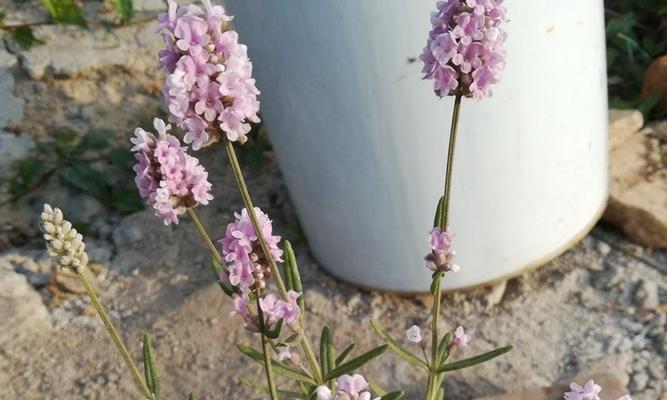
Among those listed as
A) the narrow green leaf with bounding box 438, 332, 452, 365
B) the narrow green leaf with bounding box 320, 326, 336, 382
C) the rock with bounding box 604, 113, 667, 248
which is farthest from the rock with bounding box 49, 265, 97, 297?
the rock with bounding box 604, 113, 667, 248

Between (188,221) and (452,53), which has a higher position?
(452,53)

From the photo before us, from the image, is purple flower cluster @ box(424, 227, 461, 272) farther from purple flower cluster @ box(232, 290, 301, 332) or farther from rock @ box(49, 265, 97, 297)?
rock @ box(49, 265, 97, 297)

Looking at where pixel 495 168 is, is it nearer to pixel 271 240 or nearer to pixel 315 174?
pixel 315 174

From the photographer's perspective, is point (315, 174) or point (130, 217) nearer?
point (315, 174)

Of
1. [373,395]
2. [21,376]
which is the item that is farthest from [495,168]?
[21,376]

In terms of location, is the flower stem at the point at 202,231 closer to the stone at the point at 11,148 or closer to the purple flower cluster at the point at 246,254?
the purple flower cluster at the point at 246,254

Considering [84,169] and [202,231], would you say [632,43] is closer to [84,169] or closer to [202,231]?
[84,169]

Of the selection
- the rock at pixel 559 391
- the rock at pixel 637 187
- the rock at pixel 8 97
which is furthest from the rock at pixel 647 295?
the rock at pixel 8 97

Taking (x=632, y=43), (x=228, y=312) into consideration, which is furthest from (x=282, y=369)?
(x=632, y=43)
